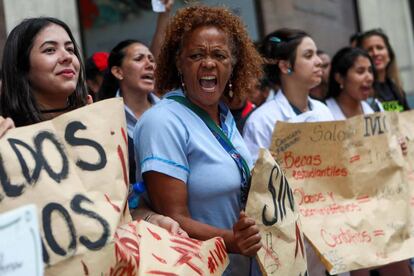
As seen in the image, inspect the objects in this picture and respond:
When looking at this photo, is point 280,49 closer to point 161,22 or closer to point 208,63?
point 161,22

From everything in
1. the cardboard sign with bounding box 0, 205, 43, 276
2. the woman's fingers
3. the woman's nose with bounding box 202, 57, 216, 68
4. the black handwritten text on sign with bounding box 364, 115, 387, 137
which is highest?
the woman's nose with bounding box 202, 57, 216, 68

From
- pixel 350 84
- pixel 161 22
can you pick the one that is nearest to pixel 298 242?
pixel 161 22

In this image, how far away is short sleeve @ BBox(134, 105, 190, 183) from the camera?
3180 millimetres

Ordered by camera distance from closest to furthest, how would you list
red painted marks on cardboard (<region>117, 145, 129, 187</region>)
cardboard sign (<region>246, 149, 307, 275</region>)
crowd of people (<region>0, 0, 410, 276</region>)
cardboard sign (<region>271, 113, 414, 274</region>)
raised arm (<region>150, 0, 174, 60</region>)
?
red painted marks on cardboard (<region>117, 145, 129, 187</region>) < crowd of people (<region>0, 0, 410, 276</region>) < cardboard sign (<region>246, 149, 307, 275</region>) < cardboard sign (<region>271, 113, 414, 274</region>) < raised arm (<region>150, 0, 174, 60</region>)

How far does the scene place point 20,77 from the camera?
9.67 feet

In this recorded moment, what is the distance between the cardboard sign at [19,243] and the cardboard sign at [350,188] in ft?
7.22

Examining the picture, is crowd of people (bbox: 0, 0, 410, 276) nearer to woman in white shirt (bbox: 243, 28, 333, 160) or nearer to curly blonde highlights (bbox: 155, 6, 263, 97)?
curly blonde highlights (bbox: 155, 6, 263, 97)

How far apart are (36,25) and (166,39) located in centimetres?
76

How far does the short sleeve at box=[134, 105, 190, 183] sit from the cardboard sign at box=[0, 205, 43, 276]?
3.55ft

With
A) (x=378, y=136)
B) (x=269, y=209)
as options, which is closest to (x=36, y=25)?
(x=269, y=209)

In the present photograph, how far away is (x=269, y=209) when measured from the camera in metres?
3.32

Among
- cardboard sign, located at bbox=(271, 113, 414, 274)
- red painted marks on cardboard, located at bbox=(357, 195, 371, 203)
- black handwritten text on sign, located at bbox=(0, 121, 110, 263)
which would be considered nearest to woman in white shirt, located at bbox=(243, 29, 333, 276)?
cardboard sign, located at bbox=(271, 113, 414, 274)

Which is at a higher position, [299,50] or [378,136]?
[299,50]

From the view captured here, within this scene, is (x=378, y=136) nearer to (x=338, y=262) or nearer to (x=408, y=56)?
(x=338, y=262)
